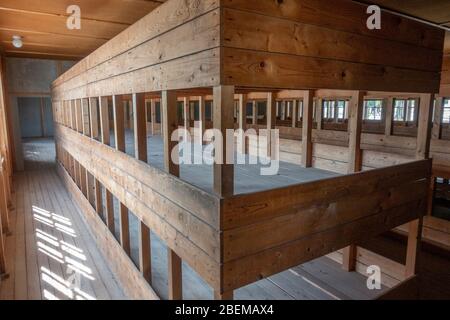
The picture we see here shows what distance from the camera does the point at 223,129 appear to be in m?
1.44

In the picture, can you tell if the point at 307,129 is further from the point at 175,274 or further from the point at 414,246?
the point at 175,274

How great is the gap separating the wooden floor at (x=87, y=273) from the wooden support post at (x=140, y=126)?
439 mm

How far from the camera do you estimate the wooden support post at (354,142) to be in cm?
269

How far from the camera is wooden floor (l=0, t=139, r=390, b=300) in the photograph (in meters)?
2.96

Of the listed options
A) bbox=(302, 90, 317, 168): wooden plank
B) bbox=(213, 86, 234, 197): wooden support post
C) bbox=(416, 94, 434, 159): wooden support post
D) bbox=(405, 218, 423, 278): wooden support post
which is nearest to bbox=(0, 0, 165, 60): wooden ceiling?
bbox=(302, 90, 317, 168): wooden plank

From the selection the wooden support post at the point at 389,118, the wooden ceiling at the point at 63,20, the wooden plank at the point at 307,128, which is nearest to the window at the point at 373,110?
the wooden support post at the point at 389,118

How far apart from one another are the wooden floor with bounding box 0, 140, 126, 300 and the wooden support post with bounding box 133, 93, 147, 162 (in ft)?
5.08

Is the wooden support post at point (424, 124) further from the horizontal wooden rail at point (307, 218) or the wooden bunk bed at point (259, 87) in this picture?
the horizontal wooden rail at point (307, 218)

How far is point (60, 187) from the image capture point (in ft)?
23.8

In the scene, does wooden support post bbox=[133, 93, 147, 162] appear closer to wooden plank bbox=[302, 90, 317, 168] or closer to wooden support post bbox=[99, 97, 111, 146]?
wooden support post bbox=[99, 97, 111, 146]
